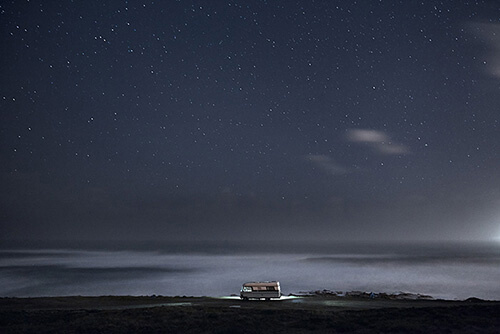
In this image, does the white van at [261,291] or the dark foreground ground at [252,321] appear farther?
the white van at [261,291]

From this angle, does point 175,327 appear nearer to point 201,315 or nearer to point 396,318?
point 201,315

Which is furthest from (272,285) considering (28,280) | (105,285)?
(28,280)

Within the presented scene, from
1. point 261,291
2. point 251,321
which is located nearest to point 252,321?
point 251,321

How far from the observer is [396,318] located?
74.0 feet

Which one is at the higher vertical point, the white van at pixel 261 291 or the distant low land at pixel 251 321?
the white van at pixel 261 291

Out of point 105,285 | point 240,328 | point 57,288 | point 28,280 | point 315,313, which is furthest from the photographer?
point 28,280

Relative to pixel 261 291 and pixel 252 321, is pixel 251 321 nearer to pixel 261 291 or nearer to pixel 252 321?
pixel 252 321

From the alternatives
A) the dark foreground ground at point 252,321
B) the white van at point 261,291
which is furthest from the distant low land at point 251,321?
the white van at point 261,291

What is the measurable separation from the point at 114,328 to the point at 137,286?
59.1m

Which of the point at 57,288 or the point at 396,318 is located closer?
the point at 396,318

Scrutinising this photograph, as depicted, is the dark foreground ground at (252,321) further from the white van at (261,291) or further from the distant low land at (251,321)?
the white van at (261,291)

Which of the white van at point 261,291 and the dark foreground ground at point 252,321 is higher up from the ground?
the white van at point 261,291

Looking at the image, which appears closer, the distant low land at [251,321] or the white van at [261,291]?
the distant low land at [251,321]

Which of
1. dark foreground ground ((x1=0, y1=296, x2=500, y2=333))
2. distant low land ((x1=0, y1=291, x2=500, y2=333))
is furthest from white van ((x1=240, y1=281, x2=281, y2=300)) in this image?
dark foreground ground ((x1=0, y1=296, x2=500, y2=333))
